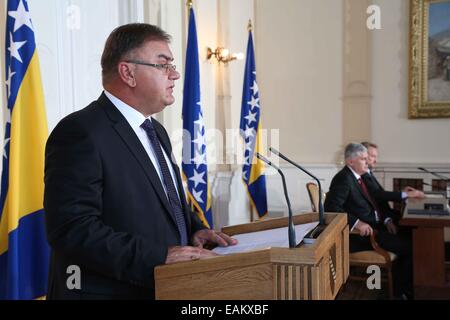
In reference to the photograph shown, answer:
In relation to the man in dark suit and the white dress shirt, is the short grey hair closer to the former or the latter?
the man in dark suit

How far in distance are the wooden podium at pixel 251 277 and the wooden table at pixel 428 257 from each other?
2.80 m

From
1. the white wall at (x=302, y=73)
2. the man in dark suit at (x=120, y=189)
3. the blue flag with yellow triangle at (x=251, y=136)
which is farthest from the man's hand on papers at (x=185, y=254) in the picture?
the white wall at (x=302, y=73)

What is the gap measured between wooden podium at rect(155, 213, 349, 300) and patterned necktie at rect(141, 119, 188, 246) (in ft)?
1.14

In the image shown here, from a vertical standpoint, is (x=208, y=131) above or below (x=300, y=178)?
above

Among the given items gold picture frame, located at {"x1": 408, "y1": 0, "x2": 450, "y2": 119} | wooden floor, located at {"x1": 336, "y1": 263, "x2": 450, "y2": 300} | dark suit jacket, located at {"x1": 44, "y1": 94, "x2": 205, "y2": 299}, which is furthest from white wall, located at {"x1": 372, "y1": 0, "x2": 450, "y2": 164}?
dark suit jacket, located at {"x1": 44, "y1": 94, "x2": 205, "y2": 299}

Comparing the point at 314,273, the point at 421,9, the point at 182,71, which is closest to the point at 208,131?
the point at 182,71

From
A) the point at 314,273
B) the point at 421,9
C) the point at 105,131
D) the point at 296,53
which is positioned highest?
the point at 421,9

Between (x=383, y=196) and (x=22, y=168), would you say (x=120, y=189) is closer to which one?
(x=22, y=168)

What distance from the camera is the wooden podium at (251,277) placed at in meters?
1.17

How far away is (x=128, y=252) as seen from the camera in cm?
126

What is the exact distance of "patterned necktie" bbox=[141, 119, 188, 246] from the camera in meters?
1.57

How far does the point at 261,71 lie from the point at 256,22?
28.9 inches

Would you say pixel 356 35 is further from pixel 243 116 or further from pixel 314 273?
pixel 314 273

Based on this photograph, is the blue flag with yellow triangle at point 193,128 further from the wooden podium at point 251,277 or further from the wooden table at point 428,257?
the wooden podium at point 251,277
